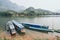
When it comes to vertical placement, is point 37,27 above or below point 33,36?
above

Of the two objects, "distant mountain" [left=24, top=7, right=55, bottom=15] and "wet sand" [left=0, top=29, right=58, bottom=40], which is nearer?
"wet sand" [left=0, top=29, right=58, bottom=40]

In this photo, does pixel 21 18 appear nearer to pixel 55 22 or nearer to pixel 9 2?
pixel 9 2

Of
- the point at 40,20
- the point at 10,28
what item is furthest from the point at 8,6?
the point at 40,20

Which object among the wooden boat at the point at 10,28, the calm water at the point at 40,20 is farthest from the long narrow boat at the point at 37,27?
the wooden boat at the point at 10,28

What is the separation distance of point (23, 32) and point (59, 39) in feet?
1.96

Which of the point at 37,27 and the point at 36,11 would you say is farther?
the point at 36,11

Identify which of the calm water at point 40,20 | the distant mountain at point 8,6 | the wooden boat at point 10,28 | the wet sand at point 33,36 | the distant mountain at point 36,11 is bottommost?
the wet sand at point 33,36

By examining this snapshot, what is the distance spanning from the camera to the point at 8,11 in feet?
6.98

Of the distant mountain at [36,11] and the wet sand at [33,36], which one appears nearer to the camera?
the wet sand at [33,36]

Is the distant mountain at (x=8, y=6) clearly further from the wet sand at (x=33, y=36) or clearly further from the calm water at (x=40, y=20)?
the wet sand at (x=33, y=36)

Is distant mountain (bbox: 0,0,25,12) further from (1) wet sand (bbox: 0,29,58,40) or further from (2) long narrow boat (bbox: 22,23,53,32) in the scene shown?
(1) wet sand (bbox: 0,29,58,40)

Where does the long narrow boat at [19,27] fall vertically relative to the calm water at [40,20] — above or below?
below

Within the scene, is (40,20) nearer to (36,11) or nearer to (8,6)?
(36,11)

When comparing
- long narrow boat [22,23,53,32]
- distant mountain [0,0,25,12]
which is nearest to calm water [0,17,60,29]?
long narrow boat [22,23,53,32]
